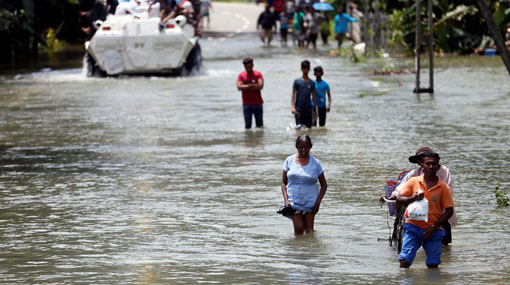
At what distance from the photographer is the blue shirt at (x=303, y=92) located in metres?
20.1

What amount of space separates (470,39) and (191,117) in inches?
740

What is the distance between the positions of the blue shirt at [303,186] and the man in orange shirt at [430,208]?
5.55ft

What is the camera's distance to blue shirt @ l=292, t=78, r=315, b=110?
20.1 m

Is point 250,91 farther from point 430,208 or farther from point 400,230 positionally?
point 430,208

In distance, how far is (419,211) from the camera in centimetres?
960

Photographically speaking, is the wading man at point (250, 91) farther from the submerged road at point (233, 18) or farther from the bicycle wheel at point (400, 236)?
the submerged road at point (233, 18)

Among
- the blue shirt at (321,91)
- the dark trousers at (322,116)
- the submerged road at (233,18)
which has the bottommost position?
the submerged road at (233,18)

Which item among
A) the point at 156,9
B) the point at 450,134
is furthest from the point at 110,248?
the point at 156,9

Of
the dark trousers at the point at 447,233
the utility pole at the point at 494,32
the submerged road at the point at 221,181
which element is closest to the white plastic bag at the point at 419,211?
the submerged road at the point at 221,181

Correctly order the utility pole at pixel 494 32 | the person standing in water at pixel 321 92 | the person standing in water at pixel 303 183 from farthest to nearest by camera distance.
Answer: the person standing in water at pixel 321 92, the utility pole at pixel 494 32, the person standing in water at pixel 303 183

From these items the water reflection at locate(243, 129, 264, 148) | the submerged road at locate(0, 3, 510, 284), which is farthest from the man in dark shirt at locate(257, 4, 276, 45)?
the water reflection at locate(243, 129, 264, 148)

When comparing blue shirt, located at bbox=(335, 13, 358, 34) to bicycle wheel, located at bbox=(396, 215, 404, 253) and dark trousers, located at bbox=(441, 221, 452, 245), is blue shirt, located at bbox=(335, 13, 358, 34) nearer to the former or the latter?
dark trousers, located at bbox=(441, 221, 452, 245)

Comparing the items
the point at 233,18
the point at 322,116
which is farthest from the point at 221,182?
the point at 233,18

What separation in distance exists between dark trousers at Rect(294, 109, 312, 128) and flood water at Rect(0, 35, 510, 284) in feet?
1.08
